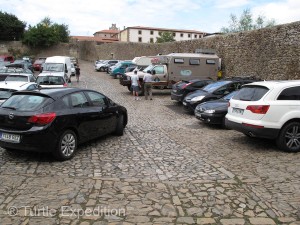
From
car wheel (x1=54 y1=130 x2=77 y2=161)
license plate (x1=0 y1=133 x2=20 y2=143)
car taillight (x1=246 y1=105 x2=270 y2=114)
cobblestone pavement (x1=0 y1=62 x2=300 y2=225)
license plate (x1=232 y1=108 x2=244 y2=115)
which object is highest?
car taillight (x1=246 y1=105 x2=270 y2=114)

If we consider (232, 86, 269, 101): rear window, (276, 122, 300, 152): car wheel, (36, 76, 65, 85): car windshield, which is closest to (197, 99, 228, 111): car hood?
(232, 86, 269, 101): rear window

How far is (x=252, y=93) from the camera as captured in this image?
8.12m

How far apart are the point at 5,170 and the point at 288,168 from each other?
18.4 feet

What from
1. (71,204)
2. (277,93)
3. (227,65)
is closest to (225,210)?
(71,204)

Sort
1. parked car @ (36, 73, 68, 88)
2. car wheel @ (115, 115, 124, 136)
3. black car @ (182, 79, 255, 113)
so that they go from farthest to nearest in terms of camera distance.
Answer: parked car @ (36, 73, 68, 88) → black car @ (182, 79, 255, 113) → car wheel @ (115, 115, 124, 136)

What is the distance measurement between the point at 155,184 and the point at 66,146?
7.71 ft

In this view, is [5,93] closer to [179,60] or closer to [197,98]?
[197,98]

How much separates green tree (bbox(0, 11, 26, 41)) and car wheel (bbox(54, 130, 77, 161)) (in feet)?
211

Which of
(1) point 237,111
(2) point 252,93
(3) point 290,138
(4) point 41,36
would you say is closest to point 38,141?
(1) point 237,111

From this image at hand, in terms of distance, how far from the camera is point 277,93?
25.2 ft

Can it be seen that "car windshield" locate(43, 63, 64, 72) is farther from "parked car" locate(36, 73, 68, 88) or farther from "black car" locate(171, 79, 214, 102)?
"black car" locate(171, 79, 214, 102)

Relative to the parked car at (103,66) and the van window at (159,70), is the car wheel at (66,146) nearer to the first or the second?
the van window at (159,70)

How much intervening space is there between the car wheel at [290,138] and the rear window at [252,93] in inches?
37.7

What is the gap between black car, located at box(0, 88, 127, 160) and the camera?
20.9ft
